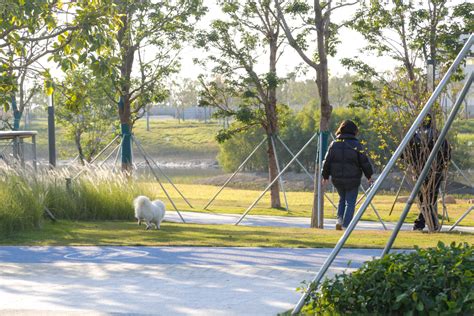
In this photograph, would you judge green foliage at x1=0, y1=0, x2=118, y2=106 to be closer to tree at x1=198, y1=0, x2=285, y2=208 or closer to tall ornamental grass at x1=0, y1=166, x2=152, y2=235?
tall ornamental grass at x1=0, y1=166, x2=152, y2=235

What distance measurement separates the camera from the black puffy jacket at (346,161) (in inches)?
541

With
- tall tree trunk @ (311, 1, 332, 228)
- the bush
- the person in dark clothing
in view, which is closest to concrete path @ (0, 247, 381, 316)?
the bush

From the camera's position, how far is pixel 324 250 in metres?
11.7

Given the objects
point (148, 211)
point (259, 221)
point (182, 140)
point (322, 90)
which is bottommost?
point (259, 221)

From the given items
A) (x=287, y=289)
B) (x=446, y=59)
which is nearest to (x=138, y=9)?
(x=446, y=59)

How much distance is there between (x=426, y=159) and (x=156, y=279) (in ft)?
21.8

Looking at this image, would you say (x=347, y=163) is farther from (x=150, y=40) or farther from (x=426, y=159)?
(x=150, y=40)

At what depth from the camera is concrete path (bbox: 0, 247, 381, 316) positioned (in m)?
7.67

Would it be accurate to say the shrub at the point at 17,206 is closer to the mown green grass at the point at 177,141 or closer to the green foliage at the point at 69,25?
the green foliage at the point at 69,25

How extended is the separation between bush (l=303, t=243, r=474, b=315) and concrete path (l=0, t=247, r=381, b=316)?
2.42 feet

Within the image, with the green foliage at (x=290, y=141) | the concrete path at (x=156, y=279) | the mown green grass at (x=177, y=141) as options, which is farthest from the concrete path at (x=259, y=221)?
the mown green grass at (x=177, y=141)

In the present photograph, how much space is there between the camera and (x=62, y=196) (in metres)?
17.1

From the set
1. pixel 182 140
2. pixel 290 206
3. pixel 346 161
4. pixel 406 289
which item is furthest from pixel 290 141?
pixel 406 289

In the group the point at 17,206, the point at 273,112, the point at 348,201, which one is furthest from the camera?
the point at 273,112
